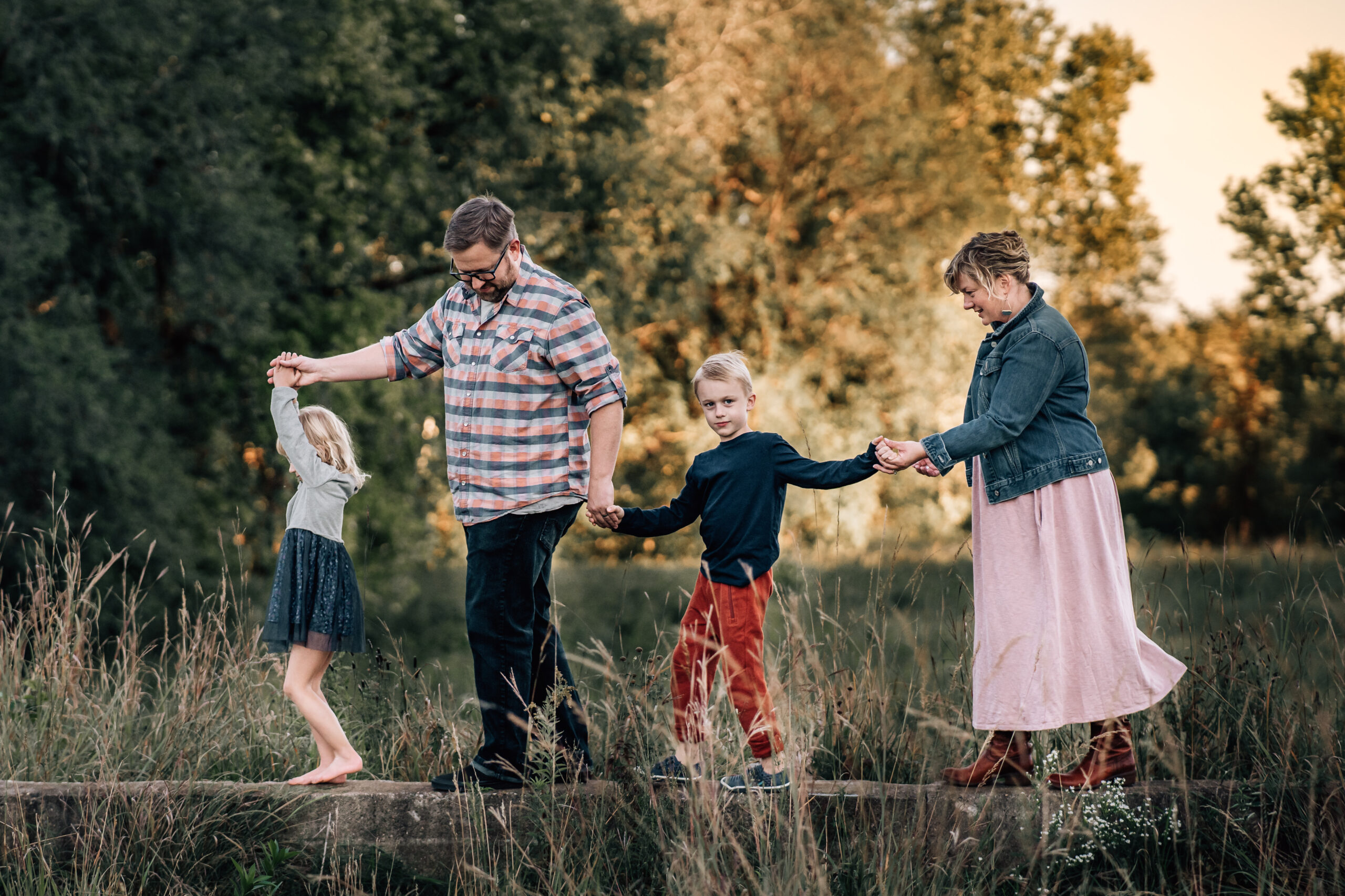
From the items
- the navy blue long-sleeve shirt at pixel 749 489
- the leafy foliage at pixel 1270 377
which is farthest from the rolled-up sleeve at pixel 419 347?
the leafy foliage at pixel 1270 377

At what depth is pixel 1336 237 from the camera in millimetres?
12977

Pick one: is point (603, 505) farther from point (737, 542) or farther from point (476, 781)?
point (476, 781)

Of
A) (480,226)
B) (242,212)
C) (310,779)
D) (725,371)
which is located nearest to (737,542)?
(725,371)

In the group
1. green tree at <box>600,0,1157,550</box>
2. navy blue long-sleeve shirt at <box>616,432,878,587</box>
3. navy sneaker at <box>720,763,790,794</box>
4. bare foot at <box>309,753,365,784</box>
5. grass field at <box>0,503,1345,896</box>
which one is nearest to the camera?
grass field at <box>0,503,1345,896</box>

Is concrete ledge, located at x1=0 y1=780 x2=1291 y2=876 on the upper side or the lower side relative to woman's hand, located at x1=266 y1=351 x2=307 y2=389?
lower

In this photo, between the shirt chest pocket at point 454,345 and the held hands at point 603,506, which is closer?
the held hands at point 603,506

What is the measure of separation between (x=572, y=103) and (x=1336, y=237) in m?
9.73

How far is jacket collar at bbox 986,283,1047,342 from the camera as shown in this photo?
3.55 meters

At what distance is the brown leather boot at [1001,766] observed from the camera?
136 inches

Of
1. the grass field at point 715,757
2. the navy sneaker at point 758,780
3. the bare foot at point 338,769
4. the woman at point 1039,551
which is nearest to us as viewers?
the grass field at point 715,757

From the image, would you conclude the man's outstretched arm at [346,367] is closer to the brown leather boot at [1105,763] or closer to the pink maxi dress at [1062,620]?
the pink maxi dress at [1062,620]

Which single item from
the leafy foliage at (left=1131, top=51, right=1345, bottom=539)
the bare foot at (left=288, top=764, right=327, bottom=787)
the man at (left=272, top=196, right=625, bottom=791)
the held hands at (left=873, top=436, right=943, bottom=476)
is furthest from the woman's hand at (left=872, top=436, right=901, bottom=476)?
the leafy foliage at (left=1131, top=51, right=1345, bottom=539)

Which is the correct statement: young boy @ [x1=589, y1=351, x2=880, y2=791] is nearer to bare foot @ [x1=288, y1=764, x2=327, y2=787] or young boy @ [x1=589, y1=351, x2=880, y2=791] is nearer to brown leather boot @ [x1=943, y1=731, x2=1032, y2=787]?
brown leather boot @ [x1=943, y1=731, x2=1032, y2=787]

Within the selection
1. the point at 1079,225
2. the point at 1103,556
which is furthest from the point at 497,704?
the point at 1079,225
